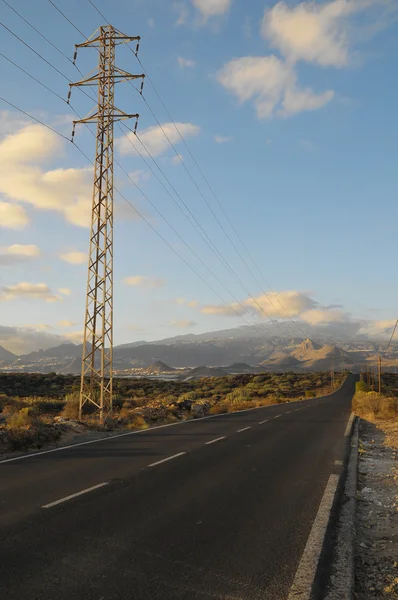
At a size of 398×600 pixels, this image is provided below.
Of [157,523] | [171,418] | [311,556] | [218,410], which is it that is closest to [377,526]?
[311,556]

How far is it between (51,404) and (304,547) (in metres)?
27.8

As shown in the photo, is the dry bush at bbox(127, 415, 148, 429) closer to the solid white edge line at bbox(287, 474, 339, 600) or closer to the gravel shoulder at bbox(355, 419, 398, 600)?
the gravel shoulder at bbox(355, 419, 398, 600)

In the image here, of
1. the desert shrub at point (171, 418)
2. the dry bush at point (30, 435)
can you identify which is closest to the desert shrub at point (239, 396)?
the desert shrub at point (171, 418)

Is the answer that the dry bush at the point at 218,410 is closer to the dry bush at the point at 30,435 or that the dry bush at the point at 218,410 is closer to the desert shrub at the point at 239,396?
the dry bush at the point at 30,435

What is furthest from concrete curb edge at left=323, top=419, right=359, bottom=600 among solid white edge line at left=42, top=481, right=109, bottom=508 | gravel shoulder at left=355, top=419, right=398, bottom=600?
solid white edge line at left=42, top=481, right=109, bottom=508

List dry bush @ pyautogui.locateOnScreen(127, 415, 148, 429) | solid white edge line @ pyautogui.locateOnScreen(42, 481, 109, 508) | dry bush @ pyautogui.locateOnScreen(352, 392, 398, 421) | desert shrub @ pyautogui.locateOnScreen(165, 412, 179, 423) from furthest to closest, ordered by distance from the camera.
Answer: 1. dry bush @ pyautogui.locateOnScreen(352, 392, 398, 421)
2. desert shrub @ pyautogui.locateOnScreen(165, 412, 179, 423)
3. dry bush @ pyautogui.locateOnScreen(127, 415, 148, 429)
4. solid white edge line @ pyautogui.locateOnScreen(42, 481, 109, 508)

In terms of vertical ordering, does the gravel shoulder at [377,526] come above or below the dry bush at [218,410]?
above

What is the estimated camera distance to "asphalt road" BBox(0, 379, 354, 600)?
→ 15.4ft

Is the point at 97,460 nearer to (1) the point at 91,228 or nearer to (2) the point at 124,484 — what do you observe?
(2) the point at 124,484

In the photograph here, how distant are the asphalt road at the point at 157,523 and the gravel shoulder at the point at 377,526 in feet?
→ 2.42

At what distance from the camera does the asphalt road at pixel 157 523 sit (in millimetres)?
4699

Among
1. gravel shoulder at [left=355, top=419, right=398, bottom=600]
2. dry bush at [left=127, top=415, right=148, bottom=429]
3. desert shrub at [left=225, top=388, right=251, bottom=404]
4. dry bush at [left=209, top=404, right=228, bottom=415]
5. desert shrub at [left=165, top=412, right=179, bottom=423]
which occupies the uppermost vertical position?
gravel shoulder at [left=355, top=419, right=398, bottom=600]

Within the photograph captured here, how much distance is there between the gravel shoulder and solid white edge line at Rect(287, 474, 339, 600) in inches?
18.0

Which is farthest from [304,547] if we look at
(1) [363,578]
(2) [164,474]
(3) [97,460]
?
(3) [97,460]
